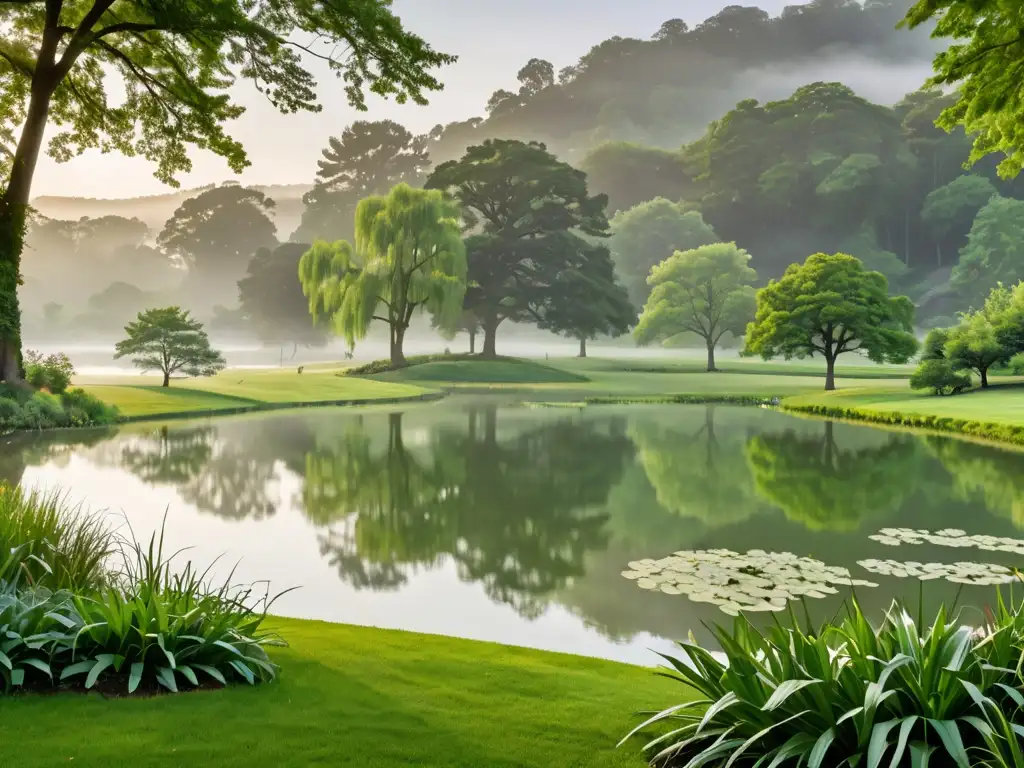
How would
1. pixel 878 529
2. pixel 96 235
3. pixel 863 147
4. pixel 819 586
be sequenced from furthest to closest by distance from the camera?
pixel 96 235, pixel 863 147, pixel 878 529, pixel 819 586

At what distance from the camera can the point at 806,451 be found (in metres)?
15.4

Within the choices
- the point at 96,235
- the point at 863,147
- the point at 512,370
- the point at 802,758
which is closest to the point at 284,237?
the point at 96,235

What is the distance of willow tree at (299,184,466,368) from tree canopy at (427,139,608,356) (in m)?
7.36

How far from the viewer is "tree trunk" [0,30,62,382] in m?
13.6

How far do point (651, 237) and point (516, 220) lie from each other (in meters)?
23.4

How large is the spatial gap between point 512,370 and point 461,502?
27.7m

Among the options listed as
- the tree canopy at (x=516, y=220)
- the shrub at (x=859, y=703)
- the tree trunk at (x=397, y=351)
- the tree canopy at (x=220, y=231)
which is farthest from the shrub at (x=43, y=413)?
the tree canopy at (x=220, y=231)

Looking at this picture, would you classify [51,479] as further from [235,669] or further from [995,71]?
[995,71]

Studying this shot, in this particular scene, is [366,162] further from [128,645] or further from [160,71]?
[128,645]

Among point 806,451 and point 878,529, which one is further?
point 806,451

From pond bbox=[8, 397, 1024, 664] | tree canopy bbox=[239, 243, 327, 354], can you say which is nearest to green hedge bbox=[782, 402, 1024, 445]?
pond bbox=[8, 397, 1024, 664]

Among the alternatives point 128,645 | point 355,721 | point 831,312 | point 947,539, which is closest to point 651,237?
point 831,312

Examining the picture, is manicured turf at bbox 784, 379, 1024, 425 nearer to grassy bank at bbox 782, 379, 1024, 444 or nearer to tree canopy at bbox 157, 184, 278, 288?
grassy bank at bbox 782, 379, 1024, 444

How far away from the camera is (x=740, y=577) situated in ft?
21.9
